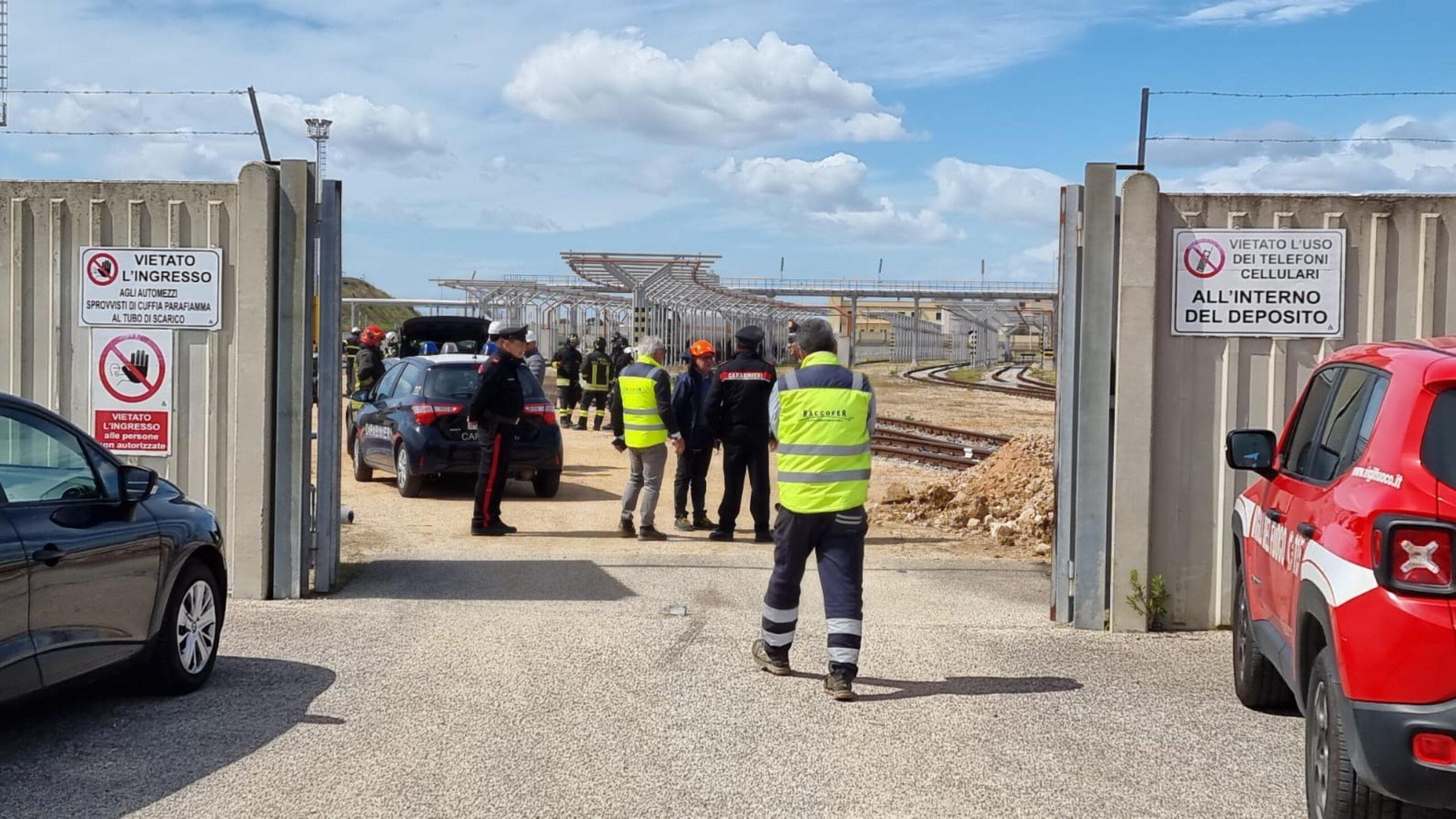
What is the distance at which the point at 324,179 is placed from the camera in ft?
31.6

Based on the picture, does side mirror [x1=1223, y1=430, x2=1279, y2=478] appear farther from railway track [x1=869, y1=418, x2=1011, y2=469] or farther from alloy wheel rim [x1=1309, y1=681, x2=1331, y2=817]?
railway track [x1=869, y1=418, x2=1011, y2=469]

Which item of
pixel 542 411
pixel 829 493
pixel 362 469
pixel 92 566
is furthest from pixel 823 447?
pixel 362 469

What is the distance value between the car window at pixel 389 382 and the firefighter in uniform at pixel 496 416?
4.00m

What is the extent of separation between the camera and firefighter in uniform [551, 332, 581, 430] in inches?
1043

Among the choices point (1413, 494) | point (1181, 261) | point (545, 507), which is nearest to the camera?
point (1413, 494)

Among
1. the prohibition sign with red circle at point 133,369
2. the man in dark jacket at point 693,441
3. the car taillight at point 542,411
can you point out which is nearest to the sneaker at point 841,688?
the prohibition sign with red circle at point 133,369

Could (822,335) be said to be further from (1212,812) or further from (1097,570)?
(1212,812)

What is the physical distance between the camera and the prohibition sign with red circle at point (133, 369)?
955cm

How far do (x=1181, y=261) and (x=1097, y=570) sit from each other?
75.9 inches

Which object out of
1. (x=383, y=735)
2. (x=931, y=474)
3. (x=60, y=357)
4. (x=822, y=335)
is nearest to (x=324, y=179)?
(x=60, y=357)

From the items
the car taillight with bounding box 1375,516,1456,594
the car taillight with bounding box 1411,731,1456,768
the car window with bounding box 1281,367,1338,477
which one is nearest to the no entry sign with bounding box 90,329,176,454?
the car window with bounding box 1281,367,1338,477

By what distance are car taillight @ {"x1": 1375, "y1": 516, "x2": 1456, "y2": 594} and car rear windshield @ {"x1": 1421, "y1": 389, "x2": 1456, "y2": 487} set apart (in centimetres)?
18

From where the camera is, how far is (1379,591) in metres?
4.52

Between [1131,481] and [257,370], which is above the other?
[257,370]
